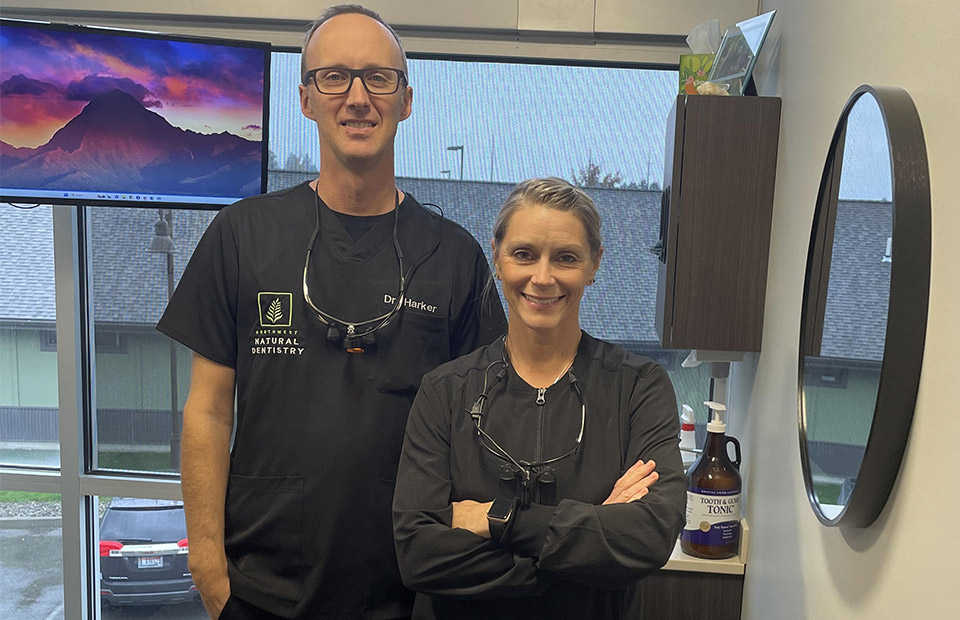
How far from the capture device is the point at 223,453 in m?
1.64

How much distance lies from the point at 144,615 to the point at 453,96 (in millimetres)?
1920

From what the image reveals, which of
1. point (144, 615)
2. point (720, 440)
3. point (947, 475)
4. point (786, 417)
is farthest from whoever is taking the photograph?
point (144, 615)

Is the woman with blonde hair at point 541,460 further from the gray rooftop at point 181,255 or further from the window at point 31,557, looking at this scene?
the window at point 31,557

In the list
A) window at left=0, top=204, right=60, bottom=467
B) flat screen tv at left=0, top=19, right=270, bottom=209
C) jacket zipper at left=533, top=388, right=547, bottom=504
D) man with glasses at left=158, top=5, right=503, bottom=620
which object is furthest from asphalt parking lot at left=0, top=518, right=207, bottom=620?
jacket zipper at left=533, top=388, right=547, bottom=504

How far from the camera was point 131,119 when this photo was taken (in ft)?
7.06

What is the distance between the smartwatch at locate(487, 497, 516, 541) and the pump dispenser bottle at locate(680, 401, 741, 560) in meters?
0.84

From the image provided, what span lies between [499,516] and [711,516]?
89cm

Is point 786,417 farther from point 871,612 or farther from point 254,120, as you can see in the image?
point 254,120

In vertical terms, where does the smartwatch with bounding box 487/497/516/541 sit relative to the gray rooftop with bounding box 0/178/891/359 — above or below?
below

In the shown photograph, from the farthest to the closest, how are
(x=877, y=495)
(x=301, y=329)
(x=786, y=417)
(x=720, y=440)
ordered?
(x=720, y=440)
(x=786, y=417)
(x=301, y=329)
(x=877, y=495)

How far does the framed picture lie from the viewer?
1801 mm

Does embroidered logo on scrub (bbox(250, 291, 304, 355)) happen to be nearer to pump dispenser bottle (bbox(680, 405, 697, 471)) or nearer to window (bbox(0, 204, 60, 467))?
pump dispenser bottle (bbox(680, 405, 697, 471))

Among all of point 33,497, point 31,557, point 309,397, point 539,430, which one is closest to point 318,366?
point 309,397

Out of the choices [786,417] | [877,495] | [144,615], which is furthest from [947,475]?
[144,615]
